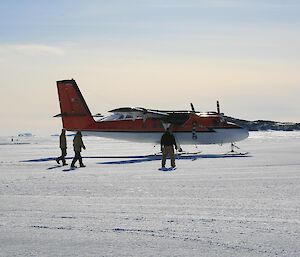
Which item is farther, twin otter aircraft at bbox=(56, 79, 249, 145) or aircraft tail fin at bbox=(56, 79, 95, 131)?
aircraft tail fin at bbox=(56, 79, 95, 131)

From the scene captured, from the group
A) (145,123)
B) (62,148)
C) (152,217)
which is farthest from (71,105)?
(152,217)

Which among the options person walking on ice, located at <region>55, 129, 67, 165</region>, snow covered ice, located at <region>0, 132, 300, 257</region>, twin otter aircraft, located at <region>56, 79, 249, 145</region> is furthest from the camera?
twin otter aircraft, located at <region>56, 79, 249, 145</region>

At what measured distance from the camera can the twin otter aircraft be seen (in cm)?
3300

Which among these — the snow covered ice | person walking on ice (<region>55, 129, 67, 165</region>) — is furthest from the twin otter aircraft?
the snow covered ice

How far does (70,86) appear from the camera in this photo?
36.3 meters

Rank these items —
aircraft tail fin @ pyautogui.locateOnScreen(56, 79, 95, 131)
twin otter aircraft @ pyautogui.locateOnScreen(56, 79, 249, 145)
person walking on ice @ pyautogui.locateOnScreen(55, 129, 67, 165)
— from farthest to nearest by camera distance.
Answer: aircraft tail fin @ pyautogui.locateOnScreen(56, 79, 95, 131) < twin otter aircraft @ pyautogui.locateOnScreen(56, 79, 249, 145) < person walking on ice @ pyautogui.locateOnScreen(55, 129, 67, 165)

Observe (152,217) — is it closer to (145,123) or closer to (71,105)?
(145,123)

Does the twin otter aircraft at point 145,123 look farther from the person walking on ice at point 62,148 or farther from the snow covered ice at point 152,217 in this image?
the snow covered ice at point 152,217

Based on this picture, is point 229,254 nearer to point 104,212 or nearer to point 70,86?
point 104,212

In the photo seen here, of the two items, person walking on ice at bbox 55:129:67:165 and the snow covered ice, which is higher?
person walking on ice at bbox 55:129:67:165

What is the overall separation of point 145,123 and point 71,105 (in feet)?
17.5

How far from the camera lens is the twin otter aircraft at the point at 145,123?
33000 millimetres

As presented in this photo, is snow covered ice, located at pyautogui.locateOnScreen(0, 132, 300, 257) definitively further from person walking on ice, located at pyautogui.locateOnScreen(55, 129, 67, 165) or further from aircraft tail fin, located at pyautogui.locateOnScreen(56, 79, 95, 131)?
aircraft tail fin, located at pyautogui.locateOnScreen(56, 79, 95, 131)

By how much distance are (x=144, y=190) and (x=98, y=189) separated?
1187 mm
